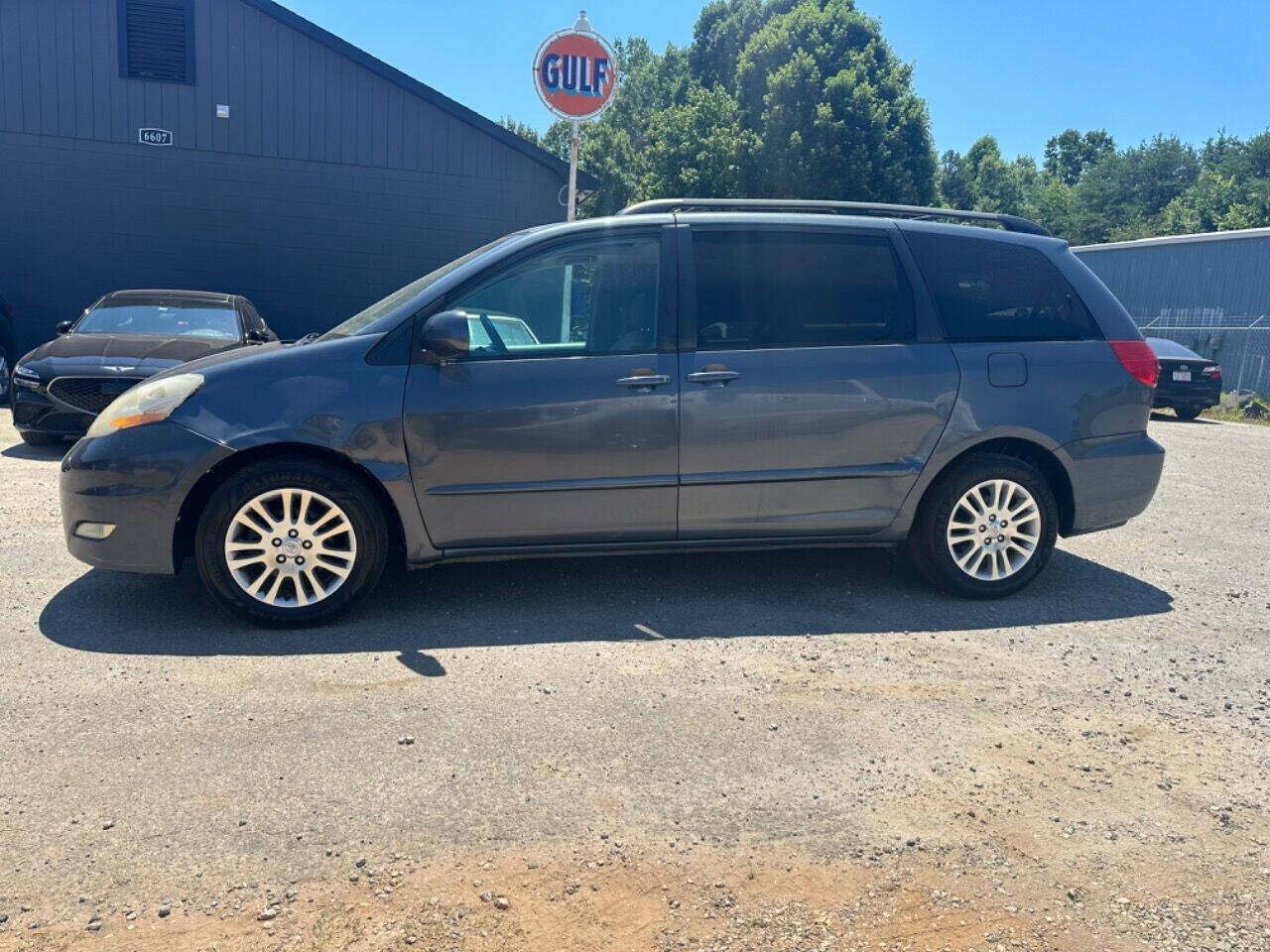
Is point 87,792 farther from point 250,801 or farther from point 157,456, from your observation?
point 157,456

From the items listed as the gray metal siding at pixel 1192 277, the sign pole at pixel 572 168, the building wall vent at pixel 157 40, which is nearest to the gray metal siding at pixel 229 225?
the building wall vent at pixel 157 40

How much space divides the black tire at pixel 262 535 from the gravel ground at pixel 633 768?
0.15 metres

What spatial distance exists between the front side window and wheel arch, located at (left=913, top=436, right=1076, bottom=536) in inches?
Answer: 61.4

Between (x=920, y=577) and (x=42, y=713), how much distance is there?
4.01 m

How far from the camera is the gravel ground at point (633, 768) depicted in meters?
2.42

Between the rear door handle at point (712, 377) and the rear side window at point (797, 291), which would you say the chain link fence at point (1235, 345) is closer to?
the rear side window at point (797, 291)

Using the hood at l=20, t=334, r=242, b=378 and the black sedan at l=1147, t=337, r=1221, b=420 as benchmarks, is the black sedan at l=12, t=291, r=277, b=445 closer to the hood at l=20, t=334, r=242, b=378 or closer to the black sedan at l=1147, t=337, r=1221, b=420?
the hood at l=20, t=334, r=242, b=378

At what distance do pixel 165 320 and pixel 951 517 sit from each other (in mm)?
7876

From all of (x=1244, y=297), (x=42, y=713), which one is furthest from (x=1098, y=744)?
(x=1244, y=297)

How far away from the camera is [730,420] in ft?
15.0

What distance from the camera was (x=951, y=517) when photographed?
4863mm

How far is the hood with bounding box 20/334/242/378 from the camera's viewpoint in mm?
8367

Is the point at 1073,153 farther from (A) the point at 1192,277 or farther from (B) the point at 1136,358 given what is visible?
(B) the point at 1136,358

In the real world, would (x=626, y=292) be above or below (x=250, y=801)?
above
